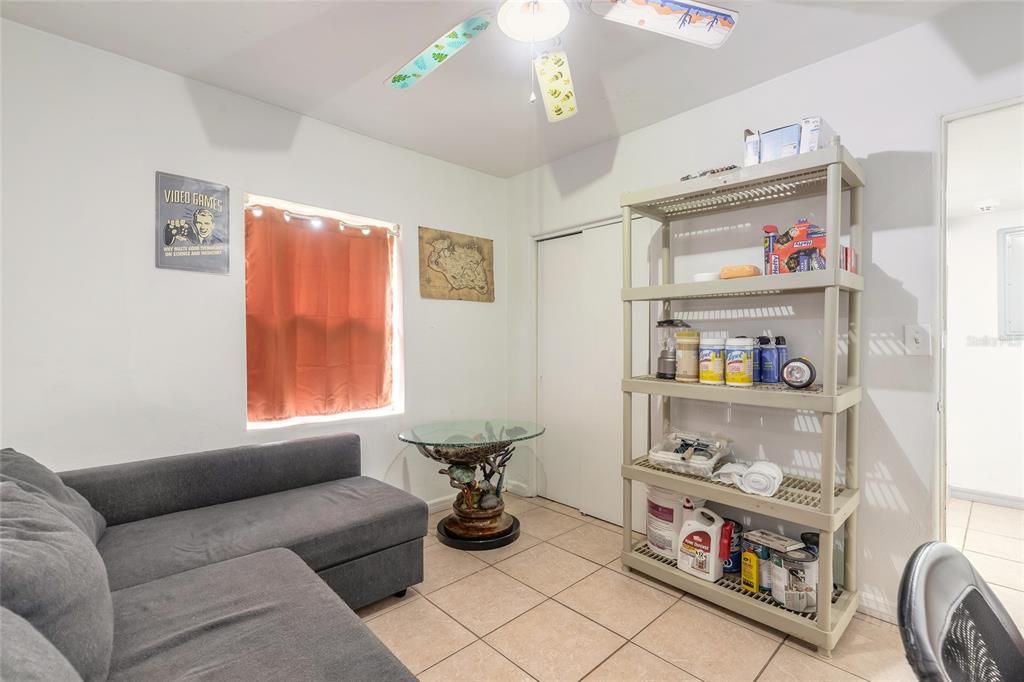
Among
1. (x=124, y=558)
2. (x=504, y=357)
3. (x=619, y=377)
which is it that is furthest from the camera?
(x=504, y=357)

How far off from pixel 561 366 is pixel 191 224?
2446 millimetres

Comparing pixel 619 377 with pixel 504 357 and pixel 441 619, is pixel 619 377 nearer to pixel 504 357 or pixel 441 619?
pixel 504 357

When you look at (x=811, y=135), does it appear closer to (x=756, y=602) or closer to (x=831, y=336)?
(x=831, y=336)

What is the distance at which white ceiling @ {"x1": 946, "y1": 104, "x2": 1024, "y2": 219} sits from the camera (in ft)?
7.64

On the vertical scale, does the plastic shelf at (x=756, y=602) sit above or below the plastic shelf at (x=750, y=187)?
below

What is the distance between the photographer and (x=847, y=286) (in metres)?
1.81

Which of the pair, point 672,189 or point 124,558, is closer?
point 124,558

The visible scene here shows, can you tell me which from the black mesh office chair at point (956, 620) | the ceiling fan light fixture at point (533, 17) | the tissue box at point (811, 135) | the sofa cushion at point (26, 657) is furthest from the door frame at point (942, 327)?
the sofa cushion at point (26, 657)

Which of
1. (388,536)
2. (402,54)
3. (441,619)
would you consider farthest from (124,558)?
(402,54)

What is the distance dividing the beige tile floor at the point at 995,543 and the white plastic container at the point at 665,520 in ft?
4.20

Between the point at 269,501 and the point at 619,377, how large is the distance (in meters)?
2.15

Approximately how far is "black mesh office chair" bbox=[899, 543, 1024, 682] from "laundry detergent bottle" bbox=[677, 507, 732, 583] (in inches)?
56.2

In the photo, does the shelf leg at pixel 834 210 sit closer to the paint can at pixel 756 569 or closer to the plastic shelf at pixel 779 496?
the plastic shelf at pixel 779 496

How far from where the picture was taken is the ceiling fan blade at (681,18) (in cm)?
132
